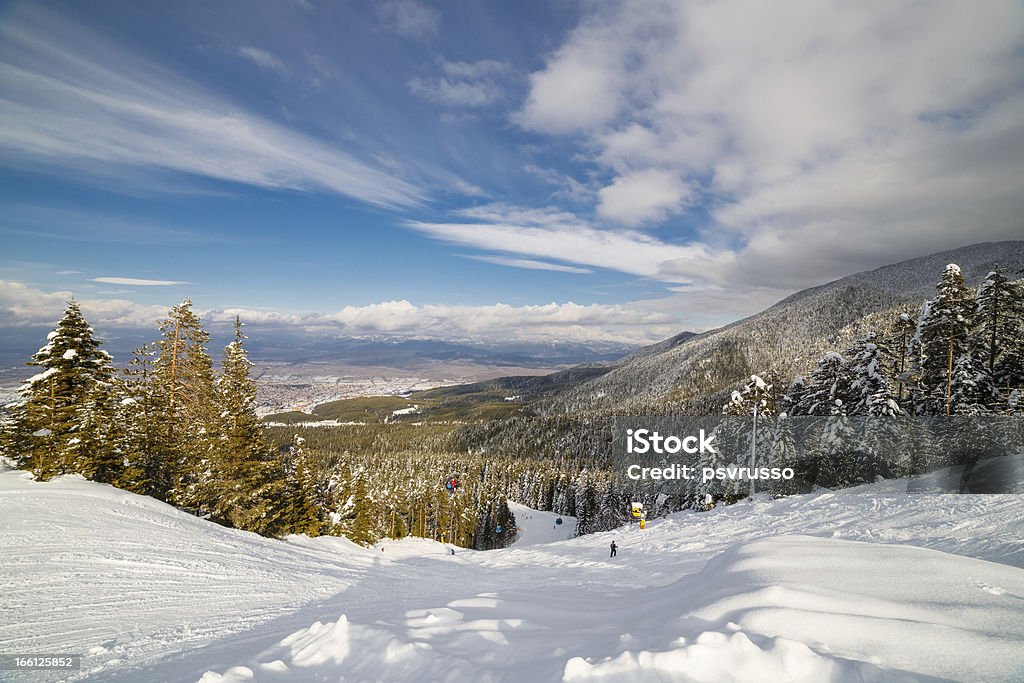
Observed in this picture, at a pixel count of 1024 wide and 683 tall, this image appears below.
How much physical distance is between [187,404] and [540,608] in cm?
2647

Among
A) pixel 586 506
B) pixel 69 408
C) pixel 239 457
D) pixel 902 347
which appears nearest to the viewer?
pixel 69 408

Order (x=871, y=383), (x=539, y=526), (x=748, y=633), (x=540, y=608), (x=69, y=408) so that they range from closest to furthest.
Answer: (x=748, y=633)
(x=540, y=608)
(x=69, y=408)
(x=871, y=383)
(x=539, y=526)

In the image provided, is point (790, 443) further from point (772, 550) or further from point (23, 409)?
point (23, 409)

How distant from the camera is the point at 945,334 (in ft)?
77.0

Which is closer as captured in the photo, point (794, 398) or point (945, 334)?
point (945, 334)

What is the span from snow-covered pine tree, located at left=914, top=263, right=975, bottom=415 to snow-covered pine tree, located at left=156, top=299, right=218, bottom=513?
38.9 m

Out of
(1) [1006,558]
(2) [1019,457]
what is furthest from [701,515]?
(1) [1006,558]

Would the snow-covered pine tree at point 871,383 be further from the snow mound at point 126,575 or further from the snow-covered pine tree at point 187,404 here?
the snow-covered pine tree at point 187,404

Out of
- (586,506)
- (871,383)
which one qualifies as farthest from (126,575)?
(586,506)

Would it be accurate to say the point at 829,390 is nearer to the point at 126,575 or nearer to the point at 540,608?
the point at 540,608

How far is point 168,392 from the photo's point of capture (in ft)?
80.8

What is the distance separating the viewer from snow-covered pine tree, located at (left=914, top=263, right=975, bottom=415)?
22.8m

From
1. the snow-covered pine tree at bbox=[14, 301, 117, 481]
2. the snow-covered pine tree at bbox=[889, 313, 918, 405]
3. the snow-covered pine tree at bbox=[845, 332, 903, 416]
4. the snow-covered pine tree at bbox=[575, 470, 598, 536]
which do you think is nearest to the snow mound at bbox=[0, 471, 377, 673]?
the snow-covered pine tree at bbox=[14, 301, 117, 481]

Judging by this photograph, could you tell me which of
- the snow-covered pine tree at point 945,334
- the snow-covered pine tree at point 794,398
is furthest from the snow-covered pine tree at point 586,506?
the snow-covered pine tree at point 945,334
